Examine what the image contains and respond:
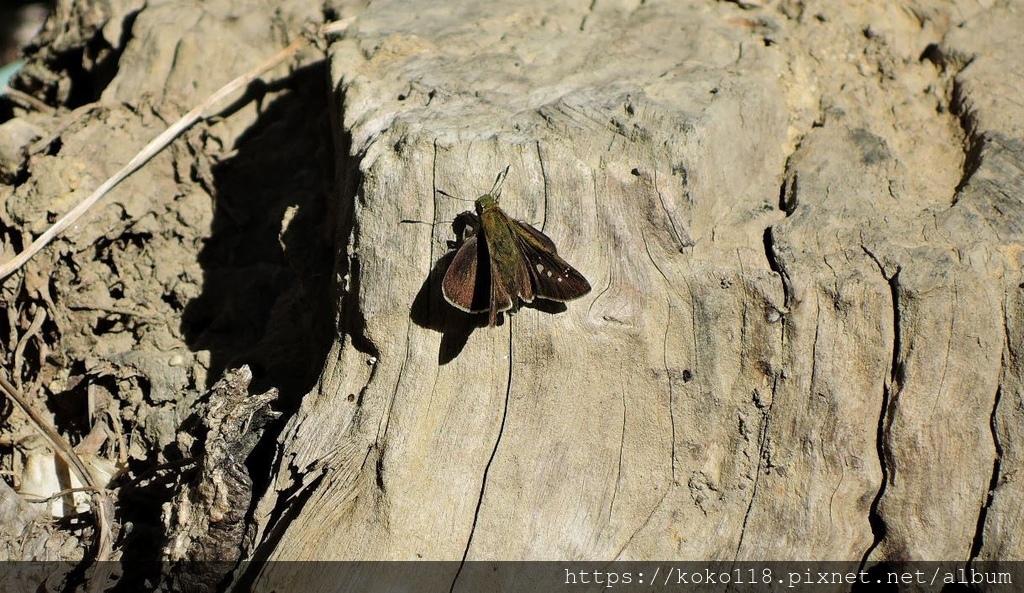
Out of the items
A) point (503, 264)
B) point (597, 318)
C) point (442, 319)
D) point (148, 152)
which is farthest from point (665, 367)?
point (148, 152)

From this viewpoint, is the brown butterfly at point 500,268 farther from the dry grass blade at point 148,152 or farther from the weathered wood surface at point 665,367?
the dry grass blade at point 148,152

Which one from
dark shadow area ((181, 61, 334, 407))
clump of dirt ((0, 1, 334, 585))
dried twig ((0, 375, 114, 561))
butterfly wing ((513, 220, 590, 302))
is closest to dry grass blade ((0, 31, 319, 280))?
clump of dirt ((0, 1, 334, 585))

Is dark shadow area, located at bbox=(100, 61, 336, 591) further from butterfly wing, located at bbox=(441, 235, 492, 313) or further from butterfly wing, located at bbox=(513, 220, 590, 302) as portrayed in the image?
butterfly wing, located at bbox=(513, 220, 590, 302)

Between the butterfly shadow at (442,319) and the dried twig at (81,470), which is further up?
the butterfly shadow at (442,319)

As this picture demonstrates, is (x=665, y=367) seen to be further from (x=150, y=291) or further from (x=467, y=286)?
(x=150, y=291)

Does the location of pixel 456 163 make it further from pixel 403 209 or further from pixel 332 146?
pixel 332 146

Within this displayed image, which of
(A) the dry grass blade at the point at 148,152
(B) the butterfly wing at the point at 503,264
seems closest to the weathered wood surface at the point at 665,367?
(B) the butterfly wing at the point at 503,264
